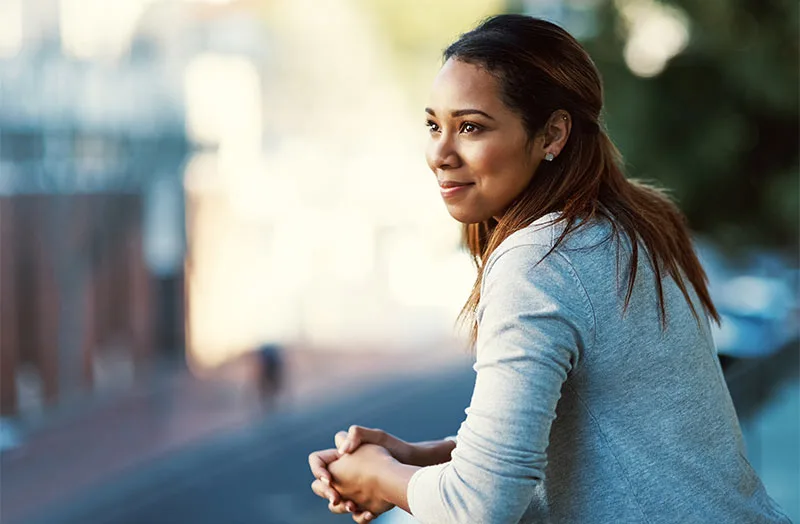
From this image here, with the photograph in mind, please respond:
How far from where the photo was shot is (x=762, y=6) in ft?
25.2

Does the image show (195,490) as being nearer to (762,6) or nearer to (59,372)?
(59,372)

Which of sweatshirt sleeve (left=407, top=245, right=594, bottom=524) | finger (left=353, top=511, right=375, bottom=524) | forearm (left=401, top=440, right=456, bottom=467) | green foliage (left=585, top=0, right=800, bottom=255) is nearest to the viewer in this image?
sweatshirt sleeve (left=407, top=245, right=594, bottom=524)

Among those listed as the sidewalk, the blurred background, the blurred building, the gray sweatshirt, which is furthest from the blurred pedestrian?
the gray sweatshirt

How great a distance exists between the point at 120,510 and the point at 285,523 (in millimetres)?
2733

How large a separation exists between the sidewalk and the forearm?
1375 centimetres

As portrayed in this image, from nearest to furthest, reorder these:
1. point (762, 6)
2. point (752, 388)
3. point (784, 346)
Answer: point (752, 388) < point (784, 346) < point (762, 6)

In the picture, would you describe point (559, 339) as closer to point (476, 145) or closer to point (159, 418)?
point (476, 145)

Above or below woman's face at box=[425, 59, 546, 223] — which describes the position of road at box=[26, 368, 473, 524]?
below

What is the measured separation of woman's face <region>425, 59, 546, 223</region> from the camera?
148 centimetres

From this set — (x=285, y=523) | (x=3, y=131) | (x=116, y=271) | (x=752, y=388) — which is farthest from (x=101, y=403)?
(x=752, y=388)

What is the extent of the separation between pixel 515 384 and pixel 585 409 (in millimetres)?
168

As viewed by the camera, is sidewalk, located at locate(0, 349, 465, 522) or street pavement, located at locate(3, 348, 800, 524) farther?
sidewalk, located at locate(0, 349, 465, 522)

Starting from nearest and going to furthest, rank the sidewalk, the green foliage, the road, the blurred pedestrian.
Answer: the green foliage → the road → the sidewalk → the blurred pedestrian

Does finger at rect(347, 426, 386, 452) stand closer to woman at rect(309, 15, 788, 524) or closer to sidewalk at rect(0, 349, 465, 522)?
woman at rect(309, 15, 788, 524)
